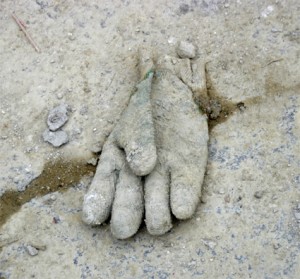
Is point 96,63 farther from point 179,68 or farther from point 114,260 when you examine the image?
point 114,260

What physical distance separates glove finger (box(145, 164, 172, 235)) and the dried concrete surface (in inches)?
6.5

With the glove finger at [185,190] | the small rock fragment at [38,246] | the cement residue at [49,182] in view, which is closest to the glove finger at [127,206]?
the glove finger at [185,190]

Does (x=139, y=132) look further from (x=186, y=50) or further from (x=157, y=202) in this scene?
(x=186, y=50)

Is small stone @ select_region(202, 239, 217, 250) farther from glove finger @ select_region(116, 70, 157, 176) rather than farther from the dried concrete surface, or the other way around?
glove finger @ select_region(116, 70, 157, 176)

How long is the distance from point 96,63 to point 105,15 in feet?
1.46

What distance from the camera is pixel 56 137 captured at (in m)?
4.60

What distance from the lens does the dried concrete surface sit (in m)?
4.04

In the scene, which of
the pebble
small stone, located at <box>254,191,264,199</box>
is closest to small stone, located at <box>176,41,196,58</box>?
small stone, located at <box>254,191,264,199</box>

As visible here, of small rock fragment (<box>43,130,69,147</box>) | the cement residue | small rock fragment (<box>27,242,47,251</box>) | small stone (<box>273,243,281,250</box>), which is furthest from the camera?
small rock fragment (<box>43,130,69,147</box>)

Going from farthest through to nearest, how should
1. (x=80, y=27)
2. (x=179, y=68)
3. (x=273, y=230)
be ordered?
(x=80, y=27) → (x=179, y=68) → (x=273, y=230)

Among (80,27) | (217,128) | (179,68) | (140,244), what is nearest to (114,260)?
(140,244)

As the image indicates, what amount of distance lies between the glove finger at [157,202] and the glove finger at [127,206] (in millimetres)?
69

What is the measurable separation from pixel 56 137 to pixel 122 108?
55 centimetres

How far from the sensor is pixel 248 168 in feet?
14.0
